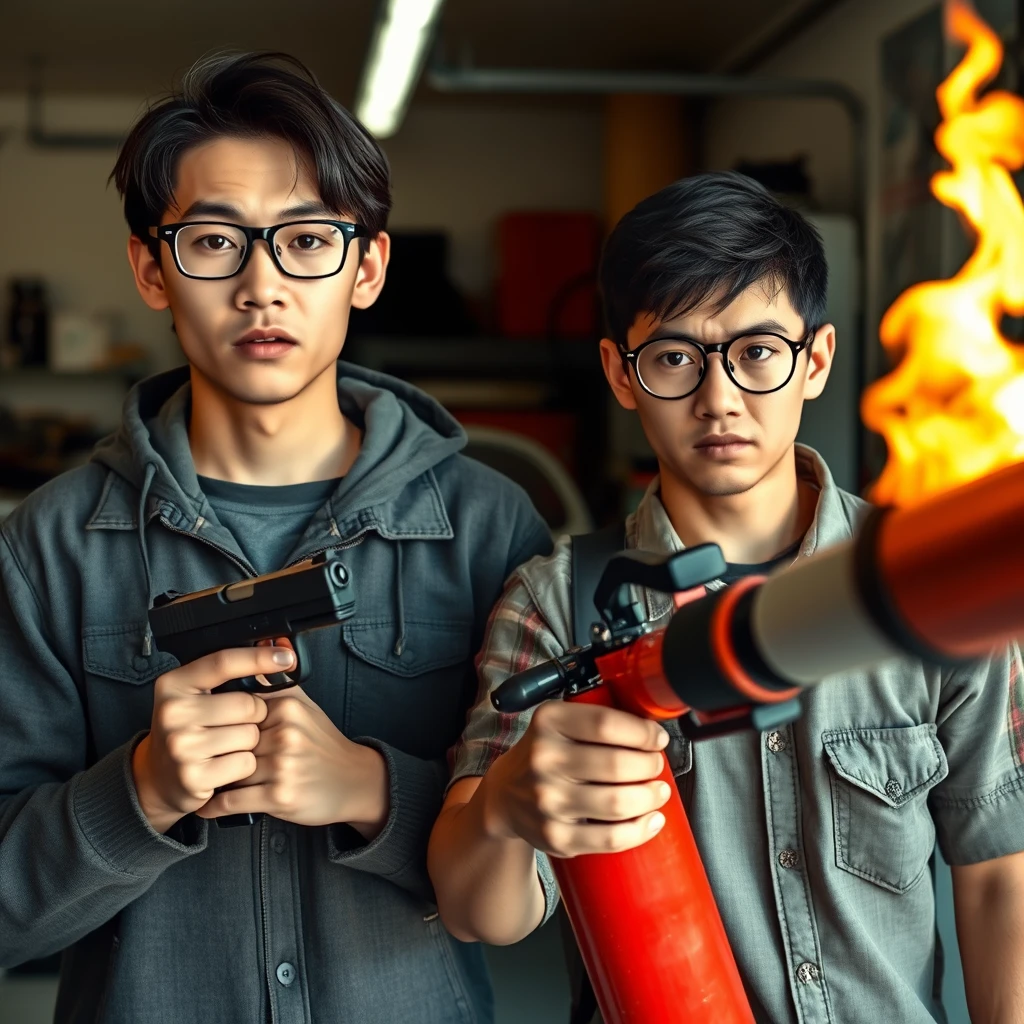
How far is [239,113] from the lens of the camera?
48.3 inches

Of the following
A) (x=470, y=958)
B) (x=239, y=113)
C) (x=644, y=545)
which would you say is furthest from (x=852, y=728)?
(x=239, y=113)

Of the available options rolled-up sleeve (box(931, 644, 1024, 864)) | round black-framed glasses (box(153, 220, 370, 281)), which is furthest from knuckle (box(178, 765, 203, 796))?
rolled-up sleeve (box(931, 644, 1024, 864))

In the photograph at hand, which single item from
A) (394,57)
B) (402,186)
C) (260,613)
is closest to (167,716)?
(260,613)

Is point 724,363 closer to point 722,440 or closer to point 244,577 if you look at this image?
point 722,440

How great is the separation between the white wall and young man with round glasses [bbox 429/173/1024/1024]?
625 cm

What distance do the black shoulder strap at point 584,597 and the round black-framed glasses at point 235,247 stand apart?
38 centimetres

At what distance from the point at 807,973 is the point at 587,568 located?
0.42 meters

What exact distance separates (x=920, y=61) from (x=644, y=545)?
3.69 metres

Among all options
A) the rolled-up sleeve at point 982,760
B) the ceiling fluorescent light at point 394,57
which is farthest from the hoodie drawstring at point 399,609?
the ceiling fluorescent light at point 394,57

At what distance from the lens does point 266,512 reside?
49.8 inches

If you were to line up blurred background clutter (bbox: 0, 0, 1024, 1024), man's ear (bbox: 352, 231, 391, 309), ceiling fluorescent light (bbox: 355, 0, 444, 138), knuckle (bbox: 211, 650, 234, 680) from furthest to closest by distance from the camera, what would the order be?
blurred background clutter (bbox: 0, 0, 1024, 1024) → ceiling fluorescent light (bbox: 355, 0, 444, 138) → man's ear (bbox: 352, 231, 391, 309) → knuckle (bbox: 211, 650, 234, 680)

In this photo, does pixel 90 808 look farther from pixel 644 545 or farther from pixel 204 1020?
pixel 644 545

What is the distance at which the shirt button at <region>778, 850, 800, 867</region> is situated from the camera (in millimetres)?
1077

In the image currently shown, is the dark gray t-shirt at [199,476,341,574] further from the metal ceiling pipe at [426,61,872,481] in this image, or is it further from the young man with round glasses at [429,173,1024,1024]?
the metal ceiling pipe at [426,61,872,481]
